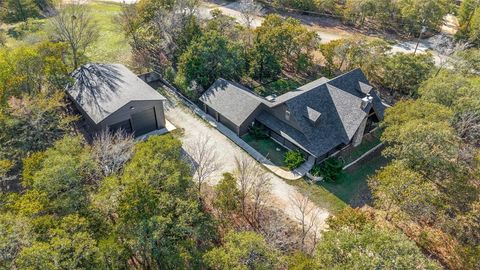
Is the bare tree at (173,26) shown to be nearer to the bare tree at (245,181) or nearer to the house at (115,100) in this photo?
the house at (115,100)

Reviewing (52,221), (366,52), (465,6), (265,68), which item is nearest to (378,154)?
(366,52)

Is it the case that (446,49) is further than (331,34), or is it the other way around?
(331,34)

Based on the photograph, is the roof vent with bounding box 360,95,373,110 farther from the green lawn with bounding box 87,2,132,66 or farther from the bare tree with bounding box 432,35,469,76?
the green lawn with bounding box 87,2,132,66

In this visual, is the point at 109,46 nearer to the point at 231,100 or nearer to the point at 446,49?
the point at 231,100

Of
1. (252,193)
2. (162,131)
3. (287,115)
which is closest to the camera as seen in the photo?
(252,193)

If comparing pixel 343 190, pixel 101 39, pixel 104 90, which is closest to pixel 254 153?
pixel 343 190

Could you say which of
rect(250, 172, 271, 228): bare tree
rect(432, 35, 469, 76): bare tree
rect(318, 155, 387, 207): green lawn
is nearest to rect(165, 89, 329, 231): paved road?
rect(250, 172, 271, 228): bare tree
